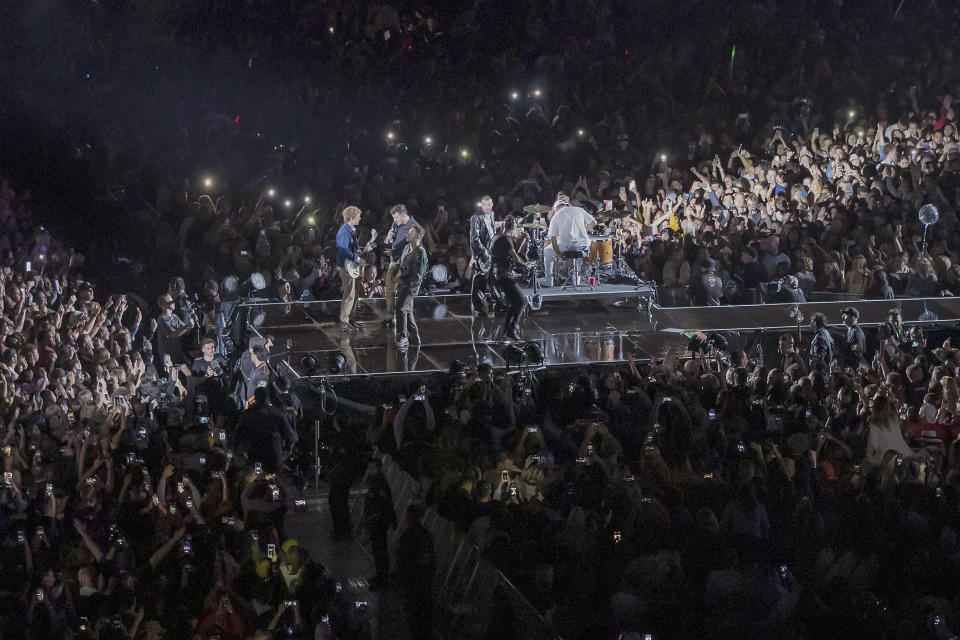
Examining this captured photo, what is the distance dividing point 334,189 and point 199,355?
5.77 m

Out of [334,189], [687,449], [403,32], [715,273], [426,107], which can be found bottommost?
[687,449]

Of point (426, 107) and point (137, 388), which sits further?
point (426, 107)

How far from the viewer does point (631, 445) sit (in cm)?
856

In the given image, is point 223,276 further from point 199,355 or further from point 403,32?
point 403,32

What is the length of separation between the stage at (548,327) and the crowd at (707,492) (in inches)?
59.9

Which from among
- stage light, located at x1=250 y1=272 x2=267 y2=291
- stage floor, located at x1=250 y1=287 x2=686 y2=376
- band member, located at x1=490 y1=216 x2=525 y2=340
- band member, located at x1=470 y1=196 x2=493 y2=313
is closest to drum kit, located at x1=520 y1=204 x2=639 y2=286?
stage floor, located at x1=250 y1=287 x2=686 y2=376

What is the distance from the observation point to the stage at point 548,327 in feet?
39.5

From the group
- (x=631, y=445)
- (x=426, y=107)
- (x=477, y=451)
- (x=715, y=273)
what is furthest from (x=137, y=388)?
(x=426, y=107)

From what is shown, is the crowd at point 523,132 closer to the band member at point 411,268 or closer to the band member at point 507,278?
the band member at point 411,268

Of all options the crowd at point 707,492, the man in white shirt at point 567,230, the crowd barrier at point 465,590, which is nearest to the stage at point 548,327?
the man in white shirt at point 567,230

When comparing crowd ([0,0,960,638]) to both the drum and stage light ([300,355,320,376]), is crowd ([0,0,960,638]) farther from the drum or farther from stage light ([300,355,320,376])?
the drum

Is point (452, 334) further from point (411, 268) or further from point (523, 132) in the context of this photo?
point (523, 132)

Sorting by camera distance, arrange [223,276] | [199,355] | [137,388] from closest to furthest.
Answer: [137,388] < [199,355] < [223,276]

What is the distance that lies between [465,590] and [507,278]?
463 cm
